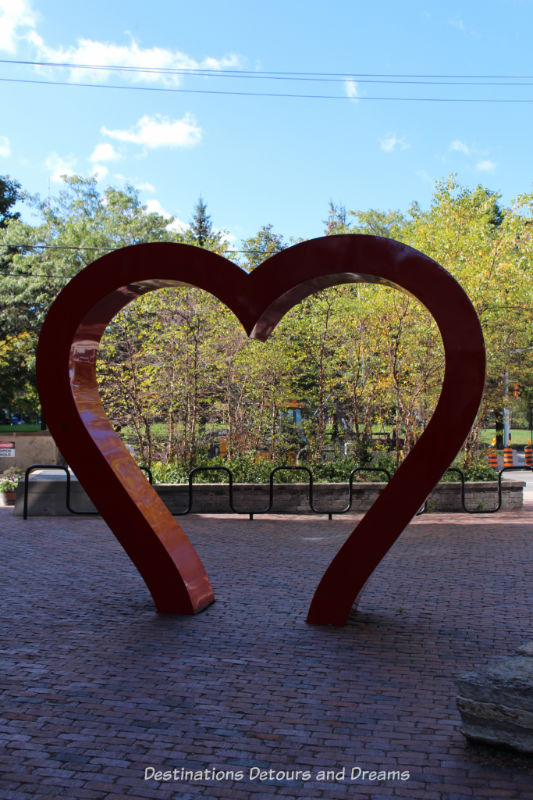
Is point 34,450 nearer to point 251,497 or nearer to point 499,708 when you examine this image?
point 251,497

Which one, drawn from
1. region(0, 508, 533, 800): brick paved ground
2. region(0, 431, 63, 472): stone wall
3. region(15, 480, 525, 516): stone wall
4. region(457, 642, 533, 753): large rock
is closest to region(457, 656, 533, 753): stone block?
region(457, 642, 533, 753): large rock

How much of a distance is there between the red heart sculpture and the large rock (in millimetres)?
1905

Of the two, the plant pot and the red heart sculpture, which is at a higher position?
the red heart sculpture

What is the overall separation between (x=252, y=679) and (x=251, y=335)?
8.79 ft

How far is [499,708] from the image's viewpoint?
11.4 feet

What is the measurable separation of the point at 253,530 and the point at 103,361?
5.10 metres

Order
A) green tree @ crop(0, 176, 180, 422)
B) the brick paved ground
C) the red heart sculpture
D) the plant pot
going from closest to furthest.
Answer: the brick paved ground
the red heart sculpture
the plant pot
green tree @ crop(0, 176, 180, 422)

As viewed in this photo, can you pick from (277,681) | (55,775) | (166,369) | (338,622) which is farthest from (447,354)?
(166,369)

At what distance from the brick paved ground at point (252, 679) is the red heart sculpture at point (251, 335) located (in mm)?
519

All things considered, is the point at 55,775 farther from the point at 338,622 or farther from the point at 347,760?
the point at 338,622

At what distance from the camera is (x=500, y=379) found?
20312mm

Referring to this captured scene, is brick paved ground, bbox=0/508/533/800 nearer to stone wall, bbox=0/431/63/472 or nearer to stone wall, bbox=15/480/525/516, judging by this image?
stone wall, bbox=15/480/525/516

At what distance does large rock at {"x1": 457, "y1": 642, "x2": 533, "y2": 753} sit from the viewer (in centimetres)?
343

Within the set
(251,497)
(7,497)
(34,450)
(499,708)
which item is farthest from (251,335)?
(34,450)
